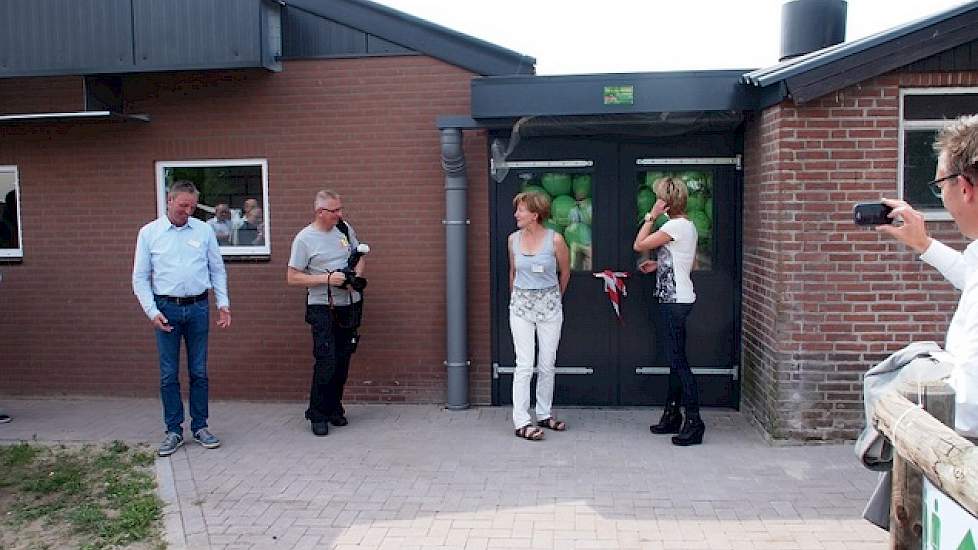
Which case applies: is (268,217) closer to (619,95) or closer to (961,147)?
(619,95)

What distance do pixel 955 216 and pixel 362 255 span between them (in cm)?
462

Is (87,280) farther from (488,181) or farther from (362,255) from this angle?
(488,181)

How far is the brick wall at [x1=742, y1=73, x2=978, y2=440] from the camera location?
19.3 ft

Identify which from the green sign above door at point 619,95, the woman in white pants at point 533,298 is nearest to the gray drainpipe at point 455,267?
the woman in white pants at point 533,298

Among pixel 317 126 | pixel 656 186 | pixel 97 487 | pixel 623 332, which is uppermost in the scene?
pixel 317 126

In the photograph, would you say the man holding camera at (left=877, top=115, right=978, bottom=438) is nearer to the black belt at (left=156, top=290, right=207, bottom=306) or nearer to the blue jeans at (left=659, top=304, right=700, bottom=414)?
the blue jeans at (left=659, top=304, right=700, bottom=414)

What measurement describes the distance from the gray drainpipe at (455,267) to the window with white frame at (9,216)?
13.2 ft

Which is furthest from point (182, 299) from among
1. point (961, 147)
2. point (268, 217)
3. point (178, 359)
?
point (961, 147)

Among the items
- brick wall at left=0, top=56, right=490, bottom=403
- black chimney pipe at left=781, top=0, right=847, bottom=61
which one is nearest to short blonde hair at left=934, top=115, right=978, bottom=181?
brick wall at left=0, top=56, right=490, bottom=403

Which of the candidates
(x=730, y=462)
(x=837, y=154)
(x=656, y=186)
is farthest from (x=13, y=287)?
(x=837, y=154)

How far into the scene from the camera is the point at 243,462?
5914 millimetres

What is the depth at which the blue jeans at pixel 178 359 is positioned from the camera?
20.1ft

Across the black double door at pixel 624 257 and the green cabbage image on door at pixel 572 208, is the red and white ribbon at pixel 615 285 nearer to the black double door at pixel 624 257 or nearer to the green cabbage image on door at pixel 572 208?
the black double door at pixel 624 257

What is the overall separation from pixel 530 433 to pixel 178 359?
2640mm
